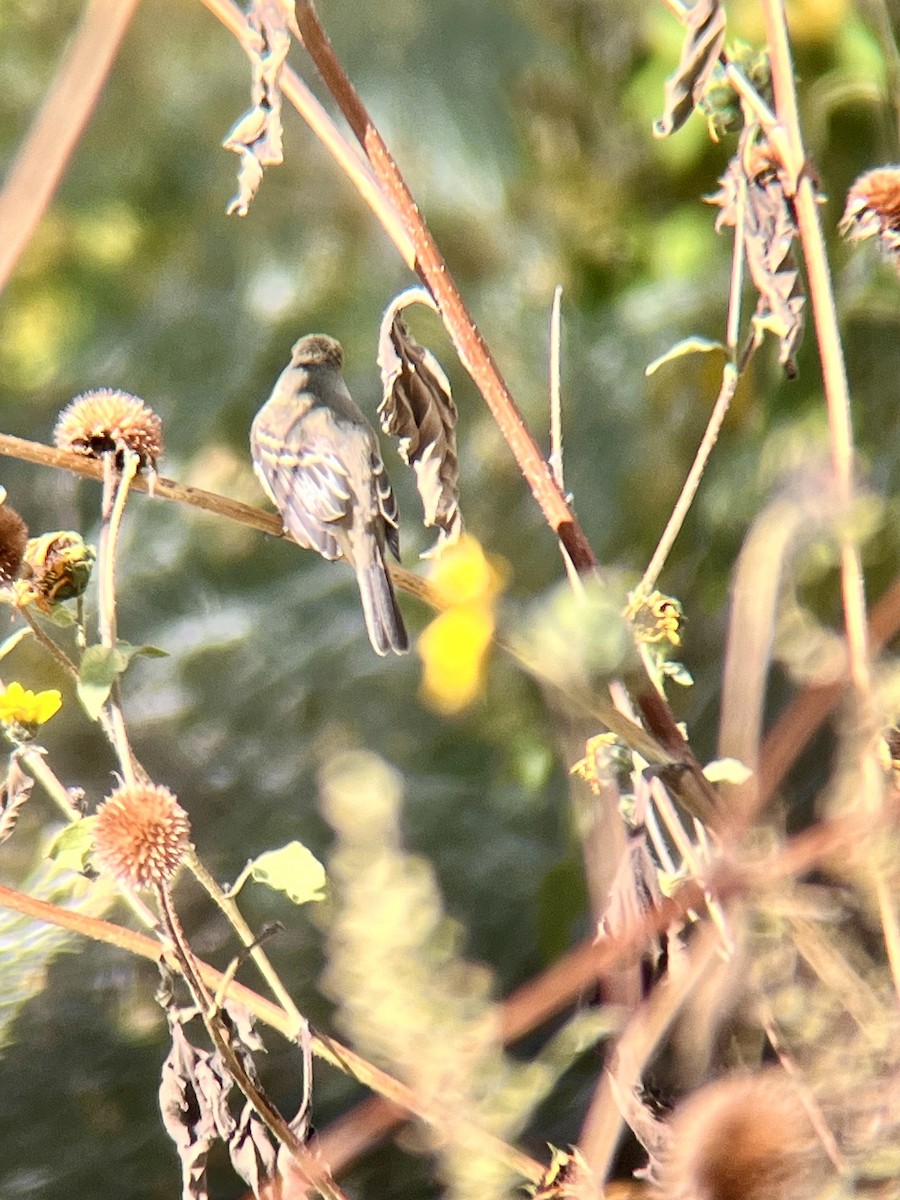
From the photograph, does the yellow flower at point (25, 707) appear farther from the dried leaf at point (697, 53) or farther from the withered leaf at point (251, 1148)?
the dried leaf at point (697, 53)

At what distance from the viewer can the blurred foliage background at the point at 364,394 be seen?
1167mm

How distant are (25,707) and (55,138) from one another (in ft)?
Answer: 1.45

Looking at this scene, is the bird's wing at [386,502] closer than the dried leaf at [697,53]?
No

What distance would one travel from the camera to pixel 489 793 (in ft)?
4.43

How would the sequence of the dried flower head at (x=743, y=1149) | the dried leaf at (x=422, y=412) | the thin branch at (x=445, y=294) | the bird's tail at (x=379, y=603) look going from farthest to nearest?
the bird's tail at (x=379, y=603)
the dried flower head at (x=743, y=1149)
the dried leaf at (x=422, y=412)
the thin branch at (x=445, y=294)

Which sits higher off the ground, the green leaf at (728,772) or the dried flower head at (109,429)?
the dried flower head at (109,429)

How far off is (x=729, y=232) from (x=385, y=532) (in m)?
0.50

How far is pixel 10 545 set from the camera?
87 cm

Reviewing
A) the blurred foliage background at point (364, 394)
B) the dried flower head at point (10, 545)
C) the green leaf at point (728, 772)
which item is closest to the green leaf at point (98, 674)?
the dried flower head at point (10, 545)

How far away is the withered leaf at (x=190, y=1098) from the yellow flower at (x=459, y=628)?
37 centimetres

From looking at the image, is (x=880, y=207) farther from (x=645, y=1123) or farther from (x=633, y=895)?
(x=645, y=1123)

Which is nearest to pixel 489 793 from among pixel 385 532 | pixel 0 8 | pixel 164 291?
pixel 385 532

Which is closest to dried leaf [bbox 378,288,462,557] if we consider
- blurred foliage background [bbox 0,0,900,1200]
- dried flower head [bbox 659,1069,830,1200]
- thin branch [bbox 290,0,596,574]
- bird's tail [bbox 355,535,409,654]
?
thin branch [bbox 290,0,596,574]

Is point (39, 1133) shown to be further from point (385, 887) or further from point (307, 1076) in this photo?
point (385, 887)
